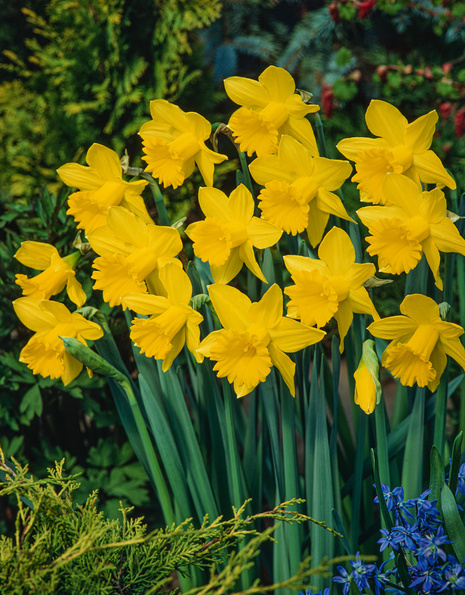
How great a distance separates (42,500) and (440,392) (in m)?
0.72

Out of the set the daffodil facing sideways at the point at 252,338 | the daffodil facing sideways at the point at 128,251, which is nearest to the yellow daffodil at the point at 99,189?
the daffodil facing sideways at the point at 128,251

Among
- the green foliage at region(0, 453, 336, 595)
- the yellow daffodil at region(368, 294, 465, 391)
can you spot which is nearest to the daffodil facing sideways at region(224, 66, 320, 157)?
the yellow daffodil at region(368, 294, 465, 391)

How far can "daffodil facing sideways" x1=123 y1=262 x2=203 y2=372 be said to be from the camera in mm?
948

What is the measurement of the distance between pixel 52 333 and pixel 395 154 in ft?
2.27

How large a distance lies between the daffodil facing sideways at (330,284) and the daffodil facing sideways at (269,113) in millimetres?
200

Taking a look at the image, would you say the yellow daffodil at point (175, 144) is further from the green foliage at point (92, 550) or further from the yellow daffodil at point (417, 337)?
the green foliage at point (92, 550)

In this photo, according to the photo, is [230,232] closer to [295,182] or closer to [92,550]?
[295,182]

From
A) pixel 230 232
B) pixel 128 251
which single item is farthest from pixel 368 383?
pixel 128 251

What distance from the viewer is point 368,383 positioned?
913mm

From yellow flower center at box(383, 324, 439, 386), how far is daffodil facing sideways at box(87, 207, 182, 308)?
0.42 meters

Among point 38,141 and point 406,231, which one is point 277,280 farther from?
point 38,141

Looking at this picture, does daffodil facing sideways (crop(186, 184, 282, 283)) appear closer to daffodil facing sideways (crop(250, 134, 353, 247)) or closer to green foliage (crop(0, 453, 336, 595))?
daffodil facing sideways (crop(250, 134, 353, 247))

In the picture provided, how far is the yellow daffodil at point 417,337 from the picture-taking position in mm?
906

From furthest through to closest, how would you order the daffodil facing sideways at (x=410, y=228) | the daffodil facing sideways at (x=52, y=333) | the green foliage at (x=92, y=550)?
1. the daffodil facing sideways at (x=52, y=333)
2. the daffodil facing sideways at (x=410, y=228)
3. the green foliage at (x=92, y=550)
